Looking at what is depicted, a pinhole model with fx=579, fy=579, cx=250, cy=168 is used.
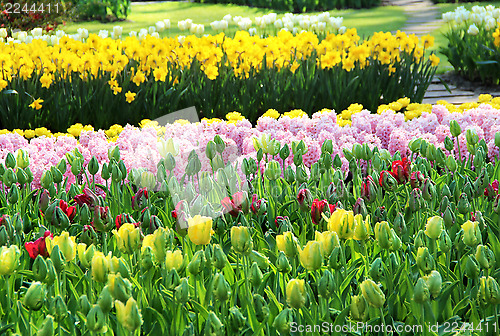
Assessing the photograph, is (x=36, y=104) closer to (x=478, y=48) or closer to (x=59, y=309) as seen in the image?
(x=59, y=309)

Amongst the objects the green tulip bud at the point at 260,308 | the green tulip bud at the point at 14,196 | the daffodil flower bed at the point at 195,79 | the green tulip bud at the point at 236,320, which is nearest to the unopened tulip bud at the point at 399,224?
the green tulip bud at the point at 260,308

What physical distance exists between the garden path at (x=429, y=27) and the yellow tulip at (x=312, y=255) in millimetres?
5152

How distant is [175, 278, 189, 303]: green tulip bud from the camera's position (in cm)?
128

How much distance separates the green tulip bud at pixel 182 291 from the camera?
4.21 feet

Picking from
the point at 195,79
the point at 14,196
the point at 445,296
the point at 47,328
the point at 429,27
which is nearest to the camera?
the point at 47,328

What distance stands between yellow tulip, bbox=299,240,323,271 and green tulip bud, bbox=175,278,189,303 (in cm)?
27

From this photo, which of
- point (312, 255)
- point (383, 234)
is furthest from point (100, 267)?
point (383, 234)

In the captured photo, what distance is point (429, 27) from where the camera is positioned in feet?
40.3

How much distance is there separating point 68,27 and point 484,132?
47.9ft

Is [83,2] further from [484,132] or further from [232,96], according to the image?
[484,132]

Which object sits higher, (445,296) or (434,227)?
(434,227)

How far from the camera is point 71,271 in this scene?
161 cm

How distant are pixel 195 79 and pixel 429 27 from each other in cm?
911

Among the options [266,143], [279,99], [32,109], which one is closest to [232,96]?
[279,99]
